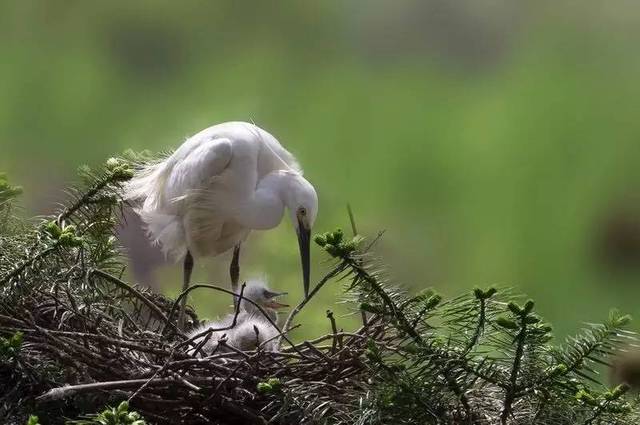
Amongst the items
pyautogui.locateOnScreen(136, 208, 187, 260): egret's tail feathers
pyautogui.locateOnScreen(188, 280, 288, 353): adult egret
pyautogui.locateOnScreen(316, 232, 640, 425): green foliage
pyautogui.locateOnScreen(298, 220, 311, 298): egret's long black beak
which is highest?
pyautogui.locateOnScreen(136, 208, 187, 260): egret's tail feathers

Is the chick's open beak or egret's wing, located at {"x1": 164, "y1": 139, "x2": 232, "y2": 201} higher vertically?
egret's wing, located at {"x1": 164, "y1": 139, "x2": 232, "y2": 201}

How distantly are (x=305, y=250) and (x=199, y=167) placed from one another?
26 cm

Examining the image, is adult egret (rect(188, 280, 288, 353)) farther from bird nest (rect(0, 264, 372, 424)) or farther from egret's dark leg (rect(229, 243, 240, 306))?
egret's dark leg (rect(229, 243, 240, 306))

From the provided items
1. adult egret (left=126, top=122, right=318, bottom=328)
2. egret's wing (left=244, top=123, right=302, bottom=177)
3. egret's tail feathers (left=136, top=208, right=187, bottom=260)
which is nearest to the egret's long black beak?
adult egret (left=126, top=122, right=318, bottom=328)

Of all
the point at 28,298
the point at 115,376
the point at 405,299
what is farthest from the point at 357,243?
the point at 28,298

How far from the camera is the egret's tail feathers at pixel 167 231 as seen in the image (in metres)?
1.85

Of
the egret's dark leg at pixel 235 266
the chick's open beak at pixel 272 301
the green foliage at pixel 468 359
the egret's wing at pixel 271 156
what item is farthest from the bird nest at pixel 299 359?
the egret's dark leg at pixel 235 266

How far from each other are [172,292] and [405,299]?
1.14 meters

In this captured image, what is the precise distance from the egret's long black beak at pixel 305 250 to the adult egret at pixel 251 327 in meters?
0.06

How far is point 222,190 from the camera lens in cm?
178

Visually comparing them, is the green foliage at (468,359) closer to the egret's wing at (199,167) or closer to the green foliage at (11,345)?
the green foliage at (11,345)

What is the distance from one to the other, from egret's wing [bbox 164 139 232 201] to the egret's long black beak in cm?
19

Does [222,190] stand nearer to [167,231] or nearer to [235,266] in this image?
[167,231]

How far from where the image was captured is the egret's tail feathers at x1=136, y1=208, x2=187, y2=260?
6.08 ft
